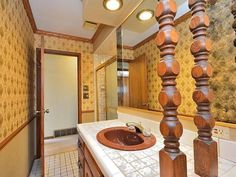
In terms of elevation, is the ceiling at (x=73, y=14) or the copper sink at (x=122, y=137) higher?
the ceiling at (x=73, y=14)

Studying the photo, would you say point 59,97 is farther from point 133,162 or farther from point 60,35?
point 133,162

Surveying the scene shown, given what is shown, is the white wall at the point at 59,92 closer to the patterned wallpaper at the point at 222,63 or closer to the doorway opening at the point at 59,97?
the doorway opening at the point at 59,97

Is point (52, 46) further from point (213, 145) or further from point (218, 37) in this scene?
point (213, 145)

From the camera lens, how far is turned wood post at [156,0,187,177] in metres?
0.45

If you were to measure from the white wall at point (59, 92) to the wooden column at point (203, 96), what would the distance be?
3970 mm

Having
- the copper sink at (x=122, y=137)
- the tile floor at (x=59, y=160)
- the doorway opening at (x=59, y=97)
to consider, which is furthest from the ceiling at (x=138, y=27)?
the doorway opening at (x=59, y=97)

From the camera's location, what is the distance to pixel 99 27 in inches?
102

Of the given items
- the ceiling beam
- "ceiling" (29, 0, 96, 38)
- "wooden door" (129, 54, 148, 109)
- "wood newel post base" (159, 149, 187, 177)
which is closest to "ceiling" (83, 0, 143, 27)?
"ceiling" (29, 0, 96, 38)

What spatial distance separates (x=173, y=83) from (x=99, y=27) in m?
2.43

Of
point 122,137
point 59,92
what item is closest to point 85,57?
point 59,92

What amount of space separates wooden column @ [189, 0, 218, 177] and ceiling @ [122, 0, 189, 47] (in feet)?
2.70

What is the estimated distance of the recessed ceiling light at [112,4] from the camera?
1487mm

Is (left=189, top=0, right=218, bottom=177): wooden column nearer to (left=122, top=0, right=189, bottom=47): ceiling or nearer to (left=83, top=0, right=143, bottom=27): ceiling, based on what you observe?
(left=122, top=0, right=189, bottom=47): ceiling

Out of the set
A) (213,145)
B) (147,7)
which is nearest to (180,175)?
(213,145)
